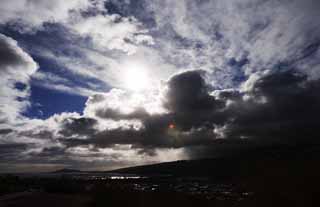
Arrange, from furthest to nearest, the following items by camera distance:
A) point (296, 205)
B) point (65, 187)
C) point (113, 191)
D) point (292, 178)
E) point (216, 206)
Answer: point (65, 187) < point (113, 191) < point (292, 178) < point (216, 206) < point (296, 205)

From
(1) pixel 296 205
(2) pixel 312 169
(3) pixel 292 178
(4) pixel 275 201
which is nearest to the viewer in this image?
(1) pixel 296 205

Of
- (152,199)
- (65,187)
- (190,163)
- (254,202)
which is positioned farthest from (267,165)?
(190,163)

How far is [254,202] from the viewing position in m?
14.9

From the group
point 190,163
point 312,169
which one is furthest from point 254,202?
point 190,163

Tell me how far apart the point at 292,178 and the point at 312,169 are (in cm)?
181

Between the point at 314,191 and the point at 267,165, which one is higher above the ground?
the point at 267,165

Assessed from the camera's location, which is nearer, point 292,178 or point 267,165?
point 292,178

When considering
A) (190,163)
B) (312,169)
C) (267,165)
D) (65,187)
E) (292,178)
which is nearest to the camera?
(312,169)

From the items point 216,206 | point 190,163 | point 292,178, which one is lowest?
point 216,206

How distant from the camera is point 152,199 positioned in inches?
704

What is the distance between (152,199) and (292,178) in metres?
10.3

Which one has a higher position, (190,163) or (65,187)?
(190,163)

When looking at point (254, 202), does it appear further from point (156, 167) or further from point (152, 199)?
point (156, 167)

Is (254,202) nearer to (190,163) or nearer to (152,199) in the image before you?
(152,199)
